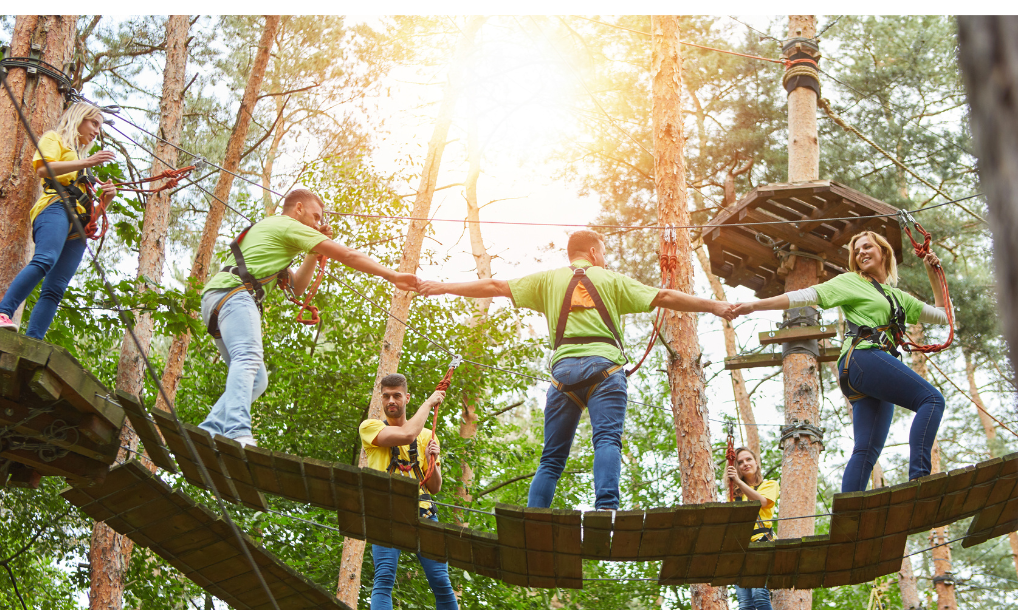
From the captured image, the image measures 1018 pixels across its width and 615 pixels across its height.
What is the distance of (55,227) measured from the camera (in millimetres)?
5512

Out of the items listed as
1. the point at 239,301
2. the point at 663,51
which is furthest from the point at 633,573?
the point at 239,301

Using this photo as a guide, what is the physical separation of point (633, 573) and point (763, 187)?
464 inches

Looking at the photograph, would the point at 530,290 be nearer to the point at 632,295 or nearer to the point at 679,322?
the point at 632,295

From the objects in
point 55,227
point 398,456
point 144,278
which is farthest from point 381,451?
point 144,278

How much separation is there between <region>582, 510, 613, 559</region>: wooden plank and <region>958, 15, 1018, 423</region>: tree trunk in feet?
13.7

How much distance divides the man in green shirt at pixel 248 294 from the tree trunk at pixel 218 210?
18.4 feet

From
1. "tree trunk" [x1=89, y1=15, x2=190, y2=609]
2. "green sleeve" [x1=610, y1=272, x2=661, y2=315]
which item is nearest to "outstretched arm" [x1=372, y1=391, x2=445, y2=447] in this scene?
"green sleeve" [x1=610, y1=272, x2=661, y2=315]

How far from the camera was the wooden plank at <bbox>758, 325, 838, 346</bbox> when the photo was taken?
831 cm

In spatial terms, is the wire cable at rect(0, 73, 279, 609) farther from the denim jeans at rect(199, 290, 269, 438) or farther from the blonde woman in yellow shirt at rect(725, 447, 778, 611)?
the blonde woman in yellow shirt at rect(725, 447, 778, 611)

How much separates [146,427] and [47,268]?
1.17 meters

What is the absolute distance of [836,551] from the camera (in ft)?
18.6

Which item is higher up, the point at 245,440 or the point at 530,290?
the point at 530,290

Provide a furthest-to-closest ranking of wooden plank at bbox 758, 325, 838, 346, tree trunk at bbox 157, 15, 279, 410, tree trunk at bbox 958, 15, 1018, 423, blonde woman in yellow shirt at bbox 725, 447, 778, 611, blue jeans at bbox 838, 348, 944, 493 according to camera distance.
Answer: tree trunk at bbox 157, 15, 279, 410, wooden plank at bbox 758, 325, 838, 346, blonde woman in yellow shirt at bbox 725, 447, 778, 611, blue jeans at bbox 838, 348, 944, 493, tree trunk at bbox 958, 15, 1018, 423

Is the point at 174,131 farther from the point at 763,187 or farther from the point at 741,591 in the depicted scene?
the point at 741,591
